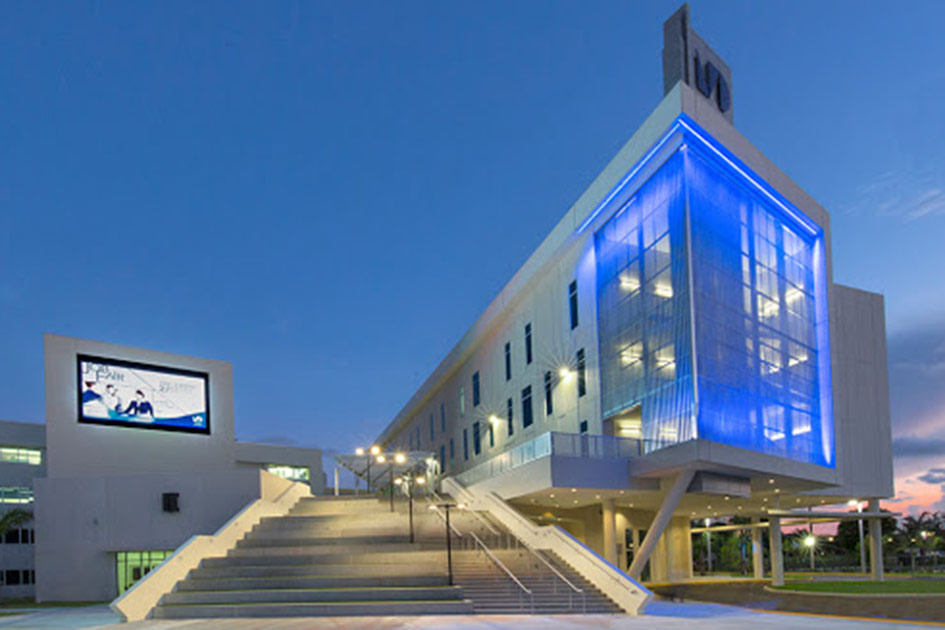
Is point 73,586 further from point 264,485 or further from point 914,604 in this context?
point 914,604

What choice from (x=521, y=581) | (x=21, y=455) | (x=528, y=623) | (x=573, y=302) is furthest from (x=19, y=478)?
(x=528, y=623)

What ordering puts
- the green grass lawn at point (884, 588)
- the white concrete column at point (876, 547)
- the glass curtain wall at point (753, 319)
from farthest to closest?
the white concrete column at point (876, 547)
the glass curtain wall at point (753, 319)
the green grass lawn at point (884, 588)

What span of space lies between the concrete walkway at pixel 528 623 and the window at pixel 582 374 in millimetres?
13960

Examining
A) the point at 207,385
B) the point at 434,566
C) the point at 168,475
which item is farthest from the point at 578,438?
the point at 207,385

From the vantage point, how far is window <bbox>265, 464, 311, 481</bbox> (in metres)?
65.9

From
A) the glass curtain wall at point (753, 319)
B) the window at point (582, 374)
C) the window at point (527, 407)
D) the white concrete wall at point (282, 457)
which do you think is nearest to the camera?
the glass curtain wall at point (753, 319)

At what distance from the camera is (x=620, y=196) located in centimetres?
3350

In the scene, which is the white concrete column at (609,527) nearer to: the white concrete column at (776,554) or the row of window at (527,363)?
the row of window at (527,363)

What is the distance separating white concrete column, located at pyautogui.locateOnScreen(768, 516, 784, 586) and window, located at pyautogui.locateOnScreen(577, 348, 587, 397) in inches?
469

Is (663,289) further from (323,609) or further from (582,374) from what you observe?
(323,609)

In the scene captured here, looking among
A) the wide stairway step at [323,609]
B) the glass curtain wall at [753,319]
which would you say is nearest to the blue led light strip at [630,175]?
the glass curtain wall at [753,319]

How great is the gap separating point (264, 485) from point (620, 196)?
16900 mm

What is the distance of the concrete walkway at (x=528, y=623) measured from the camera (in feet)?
58.0

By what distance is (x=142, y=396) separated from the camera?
4047 centimetres
